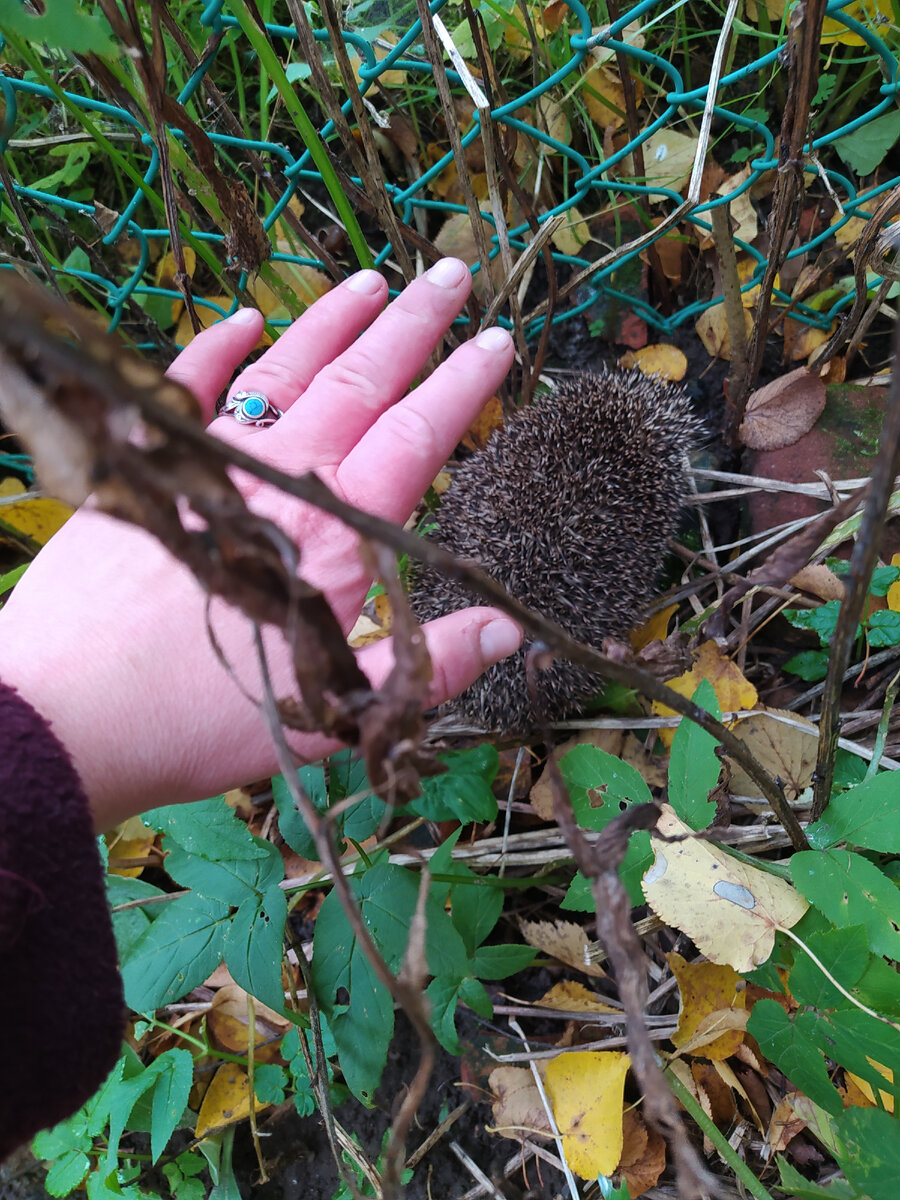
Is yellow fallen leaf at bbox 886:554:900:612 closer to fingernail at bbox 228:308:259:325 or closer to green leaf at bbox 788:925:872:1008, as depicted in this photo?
green leaf at bbox 788:925:872:1008

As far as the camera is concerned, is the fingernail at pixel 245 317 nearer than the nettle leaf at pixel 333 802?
No

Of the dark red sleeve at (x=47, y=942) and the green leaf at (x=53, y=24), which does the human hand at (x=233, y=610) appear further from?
the green leaf at (x=53, y=24)

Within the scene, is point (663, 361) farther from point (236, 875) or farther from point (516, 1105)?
point (516, 1105)

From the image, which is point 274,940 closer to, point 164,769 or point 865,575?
point 164,769

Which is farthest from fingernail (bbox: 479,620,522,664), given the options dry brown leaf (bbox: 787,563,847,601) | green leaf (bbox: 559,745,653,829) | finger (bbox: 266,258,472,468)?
dry brown leaf (bbox: 787,563,847,601)

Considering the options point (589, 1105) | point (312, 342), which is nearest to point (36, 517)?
point (312, 342)

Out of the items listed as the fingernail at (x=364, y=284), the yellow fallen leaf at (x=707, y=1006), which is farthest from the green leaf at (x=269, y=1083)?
the fingernail at (x=364, y=284)
